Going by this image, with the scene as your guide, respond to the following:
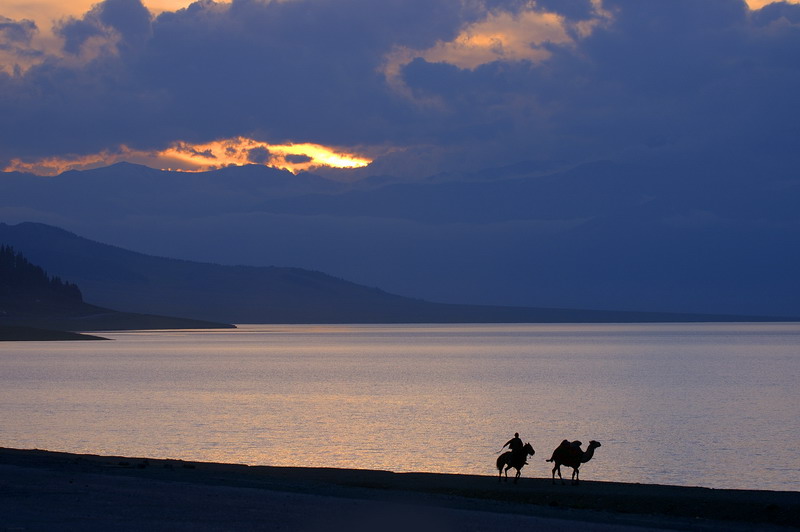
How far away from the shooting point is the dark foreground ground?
18.6 metres

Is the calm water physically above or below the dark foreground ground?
below

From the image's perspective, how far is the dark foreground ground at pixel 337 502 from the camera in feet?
60.9

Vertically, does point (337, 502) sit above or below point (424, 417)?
above

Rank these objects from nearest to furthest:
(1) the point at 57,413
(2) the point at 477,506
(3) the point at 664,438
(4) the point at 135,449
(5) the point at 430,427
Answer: (2) the point at 477,506
(4) the point at 135,449
(3) the point at 664,438
(5) the point at 430,427
(1) the point at 57,413

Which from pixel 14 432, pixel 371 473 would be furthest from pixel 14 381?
pixel 371 473

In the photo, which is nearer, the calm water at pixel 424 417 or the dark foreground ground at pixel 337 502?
the dark foreground ground at pixel 337 502

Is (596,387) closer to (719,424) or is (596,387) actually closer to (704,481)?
(719,424)

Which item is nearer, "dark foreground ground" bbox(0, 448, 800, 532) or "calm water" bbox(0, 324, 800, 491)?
"dark foreground ground" bbox(0, 448, 800, 532)

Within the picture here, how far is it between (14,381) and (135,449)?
47670 mm

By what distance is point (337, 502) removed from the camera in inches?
837

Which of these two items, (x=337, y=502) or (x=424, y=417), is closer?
(x=337, y=502)

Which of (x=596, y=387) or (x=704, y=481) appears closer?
(x=704, y=481)

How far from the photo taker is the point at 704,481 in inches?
1265

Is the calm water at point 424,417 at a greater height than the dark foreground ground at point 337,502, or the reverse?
the dark foreground ground at point 337,502
